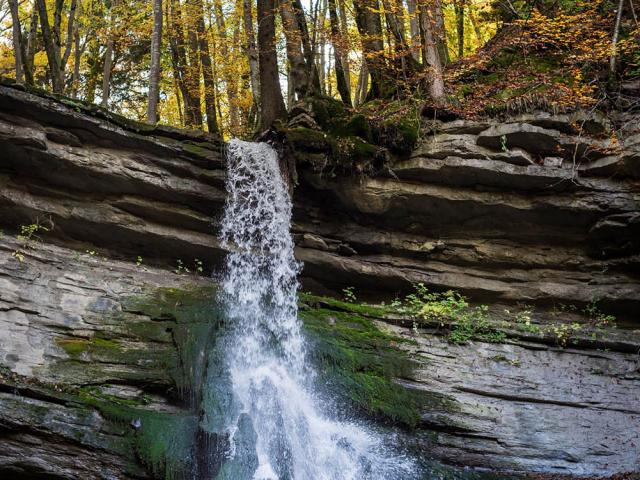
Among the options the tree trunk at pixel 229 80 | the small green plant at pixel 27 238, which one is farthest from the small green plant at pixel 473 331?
the tree trunk at pixel 229 80

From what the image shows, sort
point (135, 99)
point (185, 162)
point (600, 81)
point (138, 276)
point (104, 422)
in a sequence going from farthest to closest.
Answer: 1. point (135, 99)
2. point (600, 81)
3. point (185, 162)
4. point (138, 276)
5. point (104, 422)

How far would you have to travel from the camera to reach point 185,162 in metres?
10.4

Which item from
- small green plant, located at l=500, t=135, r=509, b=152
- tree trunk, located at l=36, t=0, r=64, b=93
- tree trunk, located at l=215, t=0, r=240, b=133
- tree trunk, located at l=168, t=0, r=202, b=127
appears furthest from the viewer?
tree trunk, located at l=215, t=0, r=240, b=133

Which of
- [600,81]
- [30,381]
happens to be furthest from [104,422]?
[600,81]

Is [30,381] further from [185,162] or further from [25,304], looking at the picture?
[185,162]

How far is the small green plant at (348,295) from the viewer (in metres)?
10.6

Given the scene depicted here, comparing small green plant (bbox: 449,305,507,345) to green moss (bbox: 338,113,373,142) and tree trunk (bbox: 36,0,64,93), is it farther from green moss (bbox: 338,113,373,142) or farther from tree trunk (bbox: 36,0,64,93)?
tree trunk (bbox: 36,0,64,93)

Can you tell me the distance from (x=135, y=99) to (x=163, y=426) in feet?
49.4

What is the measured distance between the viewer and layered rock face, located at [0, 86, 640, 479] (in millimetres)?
7194

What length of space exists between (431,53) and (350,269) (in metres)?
5.20

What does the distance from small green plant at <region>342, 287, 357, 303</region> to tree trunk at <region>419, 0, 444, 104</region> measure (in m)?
4.23

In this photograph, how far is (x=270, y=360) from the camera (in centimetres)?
845

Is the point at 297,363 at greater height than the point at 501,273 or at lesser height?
lesser

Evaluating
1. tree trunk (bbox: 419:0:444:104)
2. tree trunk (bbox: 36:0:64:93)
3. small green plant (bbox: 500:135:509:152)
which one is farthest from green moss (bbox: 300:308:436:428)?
tree trunk (bbox: 36:0:64:93)
